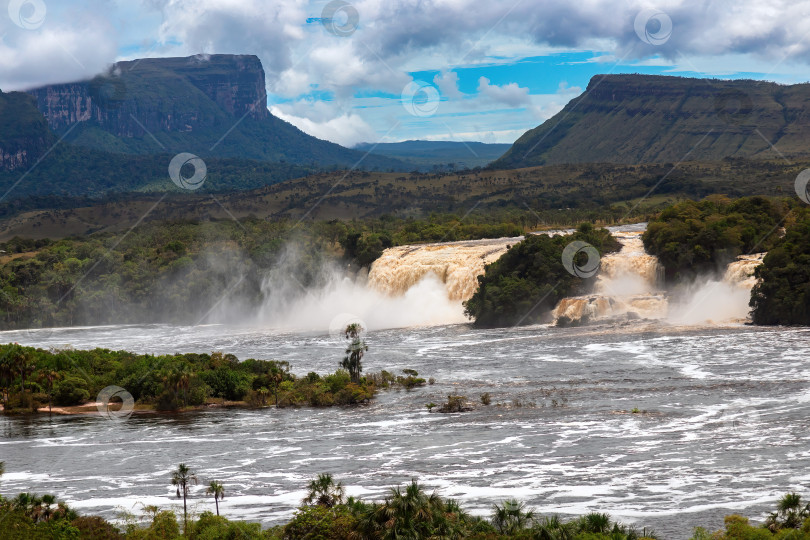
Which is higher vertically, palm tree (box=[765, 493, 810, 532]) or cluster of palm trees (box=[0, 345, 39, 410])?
cluster of palm trees (box=[0, 345, 39, 410])

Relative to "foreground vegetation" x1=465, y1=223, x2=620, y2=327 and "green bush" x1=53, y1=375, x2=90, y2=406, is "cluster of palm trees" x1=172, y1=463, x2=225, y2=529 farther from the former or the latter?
"foreground vegetation" x1=465, y1=223, x2=620, y2=327

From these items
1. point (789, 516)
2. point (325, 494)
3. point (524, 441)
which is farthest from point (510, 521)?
point (524, 441)

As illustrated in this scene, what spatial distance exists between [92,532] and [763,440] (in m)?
28.5

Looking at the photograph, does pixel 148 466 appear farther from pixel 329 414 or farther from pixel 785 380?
pixel 785 380

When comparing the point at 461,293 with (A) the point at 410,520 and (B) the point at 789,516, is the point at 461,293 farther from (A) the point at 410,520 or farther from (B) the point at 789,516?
(A) the point at 410,520

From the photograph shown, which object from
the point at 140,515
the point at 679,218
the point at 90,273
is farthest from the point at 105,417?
the point at 90,273

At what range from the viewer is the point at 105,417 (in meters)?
62.0
